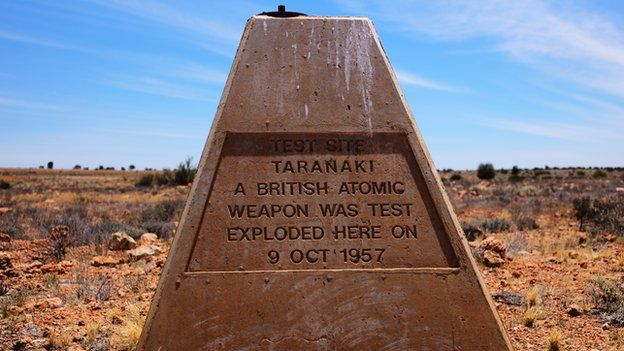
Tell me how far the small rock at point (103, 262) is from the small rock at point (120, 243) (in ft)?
3.22

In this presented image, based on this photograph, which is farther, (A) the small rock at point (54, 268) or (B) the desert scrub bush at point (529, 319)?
(A) the small rock at point (54, 268)

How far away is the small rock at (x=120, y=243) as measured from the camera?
30.5 feet

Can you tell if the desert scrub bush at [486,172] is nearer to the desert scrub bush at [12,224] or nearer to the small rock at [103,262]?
the desert scrub bush at [12,224]

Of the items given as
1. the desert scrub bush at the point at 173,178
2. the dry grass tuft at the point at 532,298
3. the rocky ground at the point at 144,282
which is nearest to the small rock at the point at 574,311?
the rocky ground at the point at 144,282

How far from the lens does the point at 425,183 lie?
364cm

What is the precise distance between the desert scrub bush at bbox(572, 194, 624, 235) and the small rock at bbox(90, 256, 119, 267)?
9620 millimetres

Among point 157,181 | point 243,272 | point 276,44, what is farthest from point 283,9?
point 157,181

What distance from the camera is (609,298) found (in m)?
6.01

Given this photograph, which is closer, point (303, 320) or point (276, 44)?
point (303, 320)

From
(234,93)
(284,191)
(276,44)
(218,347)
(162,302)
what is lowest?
(218,347)

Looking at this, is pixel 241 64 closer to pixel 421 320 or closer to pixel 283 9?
pixel 283 9

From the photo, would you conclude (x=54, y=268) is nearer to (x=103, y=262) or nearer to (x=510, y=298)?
(x=103, y=262)

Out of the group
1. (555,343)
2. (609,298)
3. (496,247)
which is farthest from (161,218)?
(555,343)

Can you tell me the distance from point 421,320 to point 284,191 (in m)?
1.26
